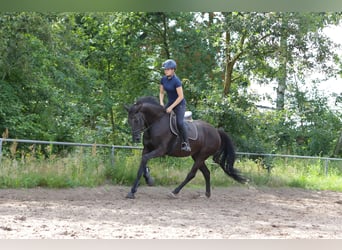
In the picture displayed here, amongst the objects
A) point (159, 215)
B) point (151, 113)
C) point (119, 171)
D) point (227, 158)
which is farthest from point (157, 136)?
point (159, 215)

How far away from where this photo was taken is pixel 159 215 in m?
8.06

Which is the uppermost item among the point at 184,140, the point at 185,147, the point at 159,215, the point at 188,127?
the point at 188,127

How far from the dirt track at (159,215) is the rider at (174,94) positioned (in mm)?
1288

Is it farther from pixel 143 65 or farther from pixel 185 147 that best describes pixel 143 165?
pixel 143 65

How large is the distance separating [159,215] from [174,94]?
9.93ft

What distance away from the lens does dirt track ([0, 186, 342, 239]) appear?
20.7 feet

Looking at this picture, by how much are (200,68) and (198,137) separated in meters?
10.1

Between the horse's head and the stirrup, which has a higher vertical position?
the horse's head

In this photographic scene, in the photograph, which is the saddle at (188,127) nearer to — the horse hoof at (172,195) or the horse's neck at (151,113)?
the horse's neck at (151,113)

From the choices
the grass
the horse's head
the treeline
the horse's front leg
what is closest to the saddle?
the horse's front leg

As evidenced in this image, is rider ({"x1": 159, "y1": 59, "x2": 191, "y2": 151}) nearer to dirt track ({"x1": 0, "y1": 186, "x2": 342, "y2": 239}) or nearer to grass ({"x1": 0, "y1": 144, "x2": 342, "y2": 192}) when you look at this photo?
dirt track ({"x1": 0, "y1": 186, "x2": 342, "y2": 239})

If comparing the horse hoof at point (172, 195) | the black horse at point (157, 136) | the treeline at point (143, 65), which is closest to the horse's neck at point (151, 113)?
the black horse at point (157, 136)

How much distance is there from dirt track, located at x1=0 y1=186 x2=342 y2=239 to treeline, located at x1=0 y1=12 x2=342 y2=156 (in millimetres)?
2706

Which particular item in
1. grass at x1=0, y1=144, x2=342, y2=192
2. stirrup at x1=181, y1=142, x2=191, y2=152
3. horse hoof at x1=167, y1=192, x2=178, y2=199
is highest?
stirrup at x1=181, y1=142, x2=191, y2=152
